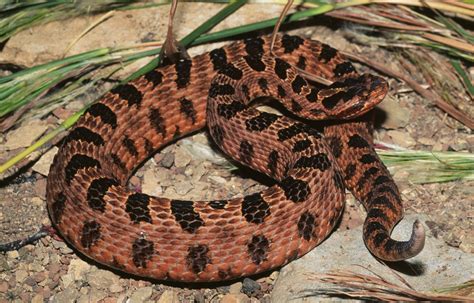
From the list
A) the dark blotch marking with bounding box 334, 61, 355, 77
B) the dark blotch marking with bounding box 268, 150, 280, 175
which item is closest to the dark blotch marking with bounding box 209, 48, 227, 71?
the dark blotch marking with bounding box 334, 61, 355, 77

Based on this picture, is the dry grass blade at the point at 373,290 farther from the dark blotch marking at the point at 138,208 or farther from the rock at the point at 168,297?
the dark blotch marking at the point at 138,208

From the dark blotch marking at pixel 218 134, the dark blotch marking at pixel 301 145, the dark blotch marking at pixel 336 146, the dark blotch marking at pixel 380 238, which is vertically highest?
the dark blotch marking at pixel 301 145

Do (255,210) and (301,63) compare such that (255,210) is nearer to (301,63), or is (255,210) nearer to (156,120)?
(156,120)

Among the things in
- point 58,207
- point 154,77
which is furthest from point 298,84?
point 58,207

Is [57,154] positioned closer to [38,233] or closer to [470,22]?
[38,233]

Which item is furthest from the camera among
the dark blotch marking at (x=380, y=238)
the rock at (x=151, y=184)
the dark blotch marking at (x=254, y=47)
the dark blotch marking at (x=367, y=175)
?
the dark blotch marking at (x=254, y=47)

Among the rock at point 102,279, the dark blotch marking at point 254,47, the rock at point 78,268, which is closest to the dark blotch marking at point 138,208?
the rock at point 102,279

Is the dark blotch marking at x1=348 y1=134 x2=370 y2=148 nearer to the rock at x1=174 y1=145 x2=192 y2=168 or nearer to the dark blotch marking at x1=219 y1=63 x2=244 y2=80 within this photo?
the dark blotch marking at x1=219 y1=63 x2=244 y2=80
